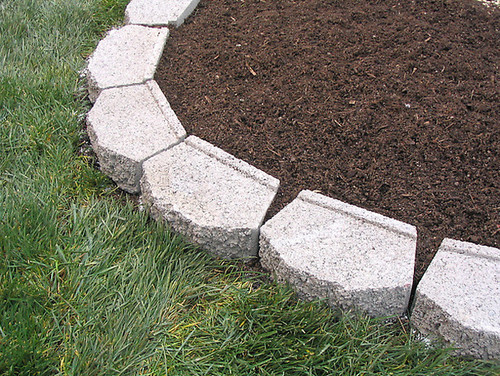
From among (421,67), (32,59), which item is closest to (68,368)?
(32,59)

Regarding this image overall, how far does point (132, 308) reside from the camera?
5.75 feet

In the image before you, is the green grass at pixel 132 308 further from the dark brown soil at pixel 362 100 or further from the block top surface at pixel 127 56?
the block top surface at pixel 127 56

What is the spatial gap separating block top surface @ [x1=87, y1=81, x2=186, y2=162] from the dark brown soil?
0.10 meters

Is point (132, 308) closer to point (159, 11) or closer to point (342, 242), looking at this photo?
point (342, 242)

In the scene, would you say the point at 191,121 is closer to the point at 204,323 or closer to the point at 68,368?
the point at 204,323

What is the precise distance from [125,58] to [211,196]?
1.18m

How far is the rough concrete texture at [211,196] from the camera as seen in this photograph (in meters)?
1.90

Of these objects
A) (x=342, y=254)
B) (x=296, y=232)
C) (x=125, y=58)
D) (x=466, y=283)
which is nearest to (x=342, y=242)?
(x=342, y=254)

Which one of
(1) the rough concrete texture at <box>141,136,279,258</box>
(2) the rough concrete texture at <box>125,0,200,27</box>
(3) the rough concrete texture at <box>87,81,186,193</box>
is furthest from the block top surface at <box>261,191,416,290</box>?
(2) the rough concrete texture at <box>125,0,200,27</box>

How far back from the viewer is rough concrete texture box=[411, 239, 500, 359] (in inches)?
63.4

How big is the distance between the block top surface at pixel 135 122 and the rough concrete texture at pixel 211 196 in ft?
0.33

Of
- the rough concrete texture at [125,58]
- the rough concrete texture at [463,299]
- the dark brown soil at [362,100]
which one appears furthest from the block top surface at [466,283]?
the rough concrete texture at [125,58]

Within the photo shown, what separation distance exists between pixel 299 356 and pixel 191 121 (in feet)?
4.12

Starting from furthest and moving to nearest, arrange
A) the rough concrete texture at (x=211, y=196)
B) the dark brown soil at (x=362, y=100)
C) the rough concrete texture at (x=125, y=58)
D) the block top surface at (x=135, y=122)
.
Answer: the rough concrete texture at (x=125, y=58) → the block top surface at (x=135, y=122) → the dark brown soil at (x=362, y=100) → the rough concrete texture at (x=211, y=196)
